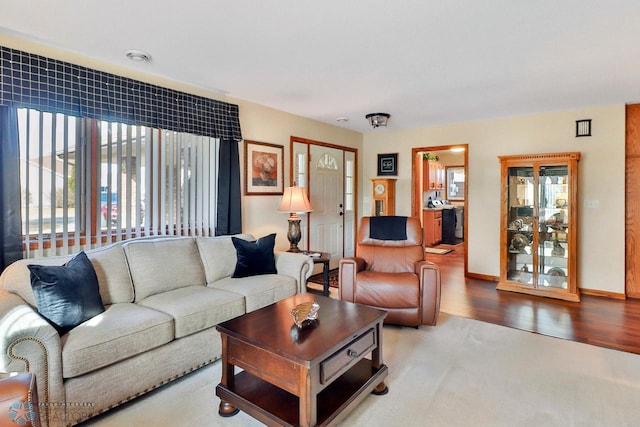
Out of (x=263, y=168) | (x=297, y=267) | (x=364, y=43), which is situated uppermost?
(x=364, y=43)

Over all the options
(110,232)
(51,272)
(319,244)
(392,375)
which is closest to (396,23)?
(392,375)

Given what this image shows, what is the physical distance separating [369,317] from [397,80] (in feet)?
7.22

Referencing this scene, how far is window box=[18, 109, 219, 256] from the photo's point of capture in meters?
2.48

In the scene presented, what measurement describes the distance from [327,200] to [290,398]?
12.1ft

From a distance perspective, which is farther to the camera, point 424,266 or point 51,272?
point 424,266

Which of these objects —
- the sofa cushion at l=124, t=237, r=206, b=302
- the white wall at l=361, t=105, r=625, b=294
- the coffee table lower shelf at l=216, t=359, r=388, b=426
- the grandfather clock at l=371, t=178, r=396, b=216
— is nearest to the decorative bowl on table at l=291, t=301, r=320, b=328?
the coffee table lower shelf at l=216, t=359, r=388, b=426

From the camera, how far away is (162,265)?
2.69 meters

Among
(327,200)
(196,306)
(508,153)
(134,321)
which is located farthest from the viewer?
(327,200)

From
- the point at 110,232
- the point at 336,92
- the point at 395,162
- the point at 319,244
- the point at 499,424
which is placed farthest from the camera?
the point at 395,162

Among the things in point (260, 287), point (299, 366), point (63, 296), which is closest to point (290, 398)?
point (299, 366)

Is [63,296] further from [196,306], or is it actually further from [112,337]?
[196,306]

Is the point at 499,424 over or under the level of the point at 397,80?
under

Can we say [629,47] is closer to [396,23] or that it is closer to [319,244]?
[396,23]

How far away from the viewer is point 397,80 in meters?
3.19
